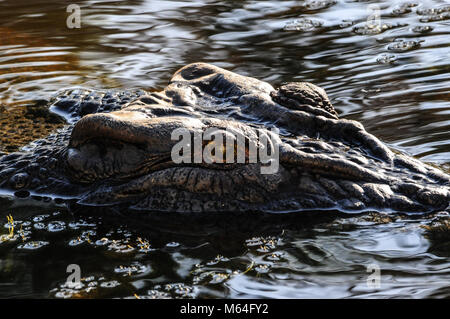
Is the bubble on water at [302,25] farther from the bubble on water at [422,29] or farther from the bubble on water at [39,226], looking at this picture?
the bubble on water at [39,226]

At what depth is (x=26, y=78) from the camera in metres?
7.76

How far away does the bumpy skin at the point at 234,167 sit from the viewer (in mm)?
4453

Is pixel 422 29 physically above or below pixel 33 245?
above

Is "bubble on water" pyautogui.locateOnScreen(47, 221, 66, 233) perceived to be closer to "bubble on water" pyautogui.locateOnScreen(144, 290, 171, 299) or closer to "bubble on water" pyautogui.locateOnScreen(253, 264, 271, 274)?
"bubble on water" pyautogui.locateOnScreen(144, 290, 171, 299)

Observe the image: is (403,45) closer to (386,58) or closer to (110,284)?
(386,58)

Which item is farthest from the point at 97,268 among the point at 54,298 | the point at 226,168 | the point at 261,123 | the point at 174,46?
the point at 174,46

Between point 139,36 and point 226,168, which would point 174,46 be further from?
point 226,168

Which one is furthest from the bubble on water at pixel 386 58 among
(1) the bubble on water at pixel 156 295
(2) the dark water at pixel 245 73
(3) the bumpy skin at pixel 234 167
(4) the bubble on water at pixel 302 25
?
(1) the bubble on water at pixel 156 295

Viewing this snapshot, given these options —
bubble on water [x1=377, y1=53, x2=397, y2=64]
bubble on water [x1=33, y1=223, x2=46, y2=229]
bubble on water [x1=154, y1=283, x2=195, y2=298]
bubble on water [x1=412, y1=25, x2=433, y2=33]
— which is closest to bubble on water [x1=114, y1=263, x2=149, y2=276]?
bubble on water [x1=154, y1=283, x2=195, y2=298]
